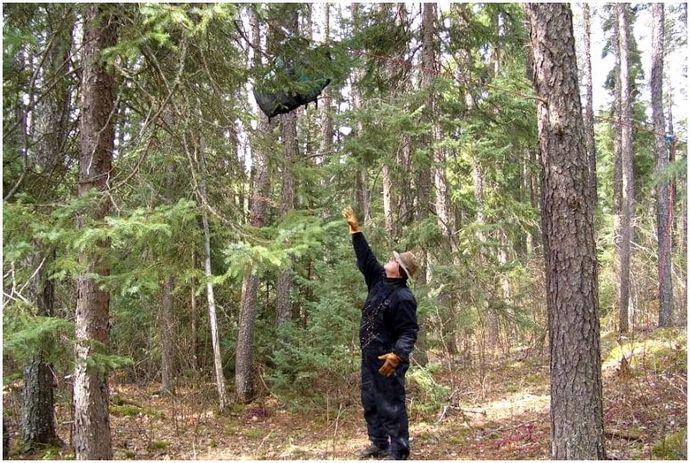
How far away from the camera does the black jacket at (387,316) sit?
485cm

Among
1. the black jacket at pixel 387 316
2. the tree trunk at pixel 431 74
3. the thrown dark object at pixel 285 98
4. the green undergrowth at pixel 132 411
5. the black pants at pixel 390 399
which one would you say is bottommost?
the green undergrowth at pixel 132 411

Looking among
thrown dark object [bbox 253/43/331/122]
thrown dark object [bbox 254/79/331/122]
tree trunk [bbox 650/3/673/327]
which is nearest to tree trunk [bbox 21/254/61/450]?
thrown dark object [bbox 254/79/331/122]

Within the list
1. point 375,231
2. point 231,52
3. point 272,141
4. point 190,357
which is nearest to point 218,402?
point 190,357

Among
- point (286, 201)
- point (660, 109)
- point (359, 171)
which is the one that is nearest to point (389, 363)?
point (359, 171)

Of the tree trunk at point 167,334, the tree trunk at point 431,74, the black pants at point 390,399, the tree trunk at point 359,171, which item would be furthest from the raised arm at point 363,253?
the tree trunk at point 167,334

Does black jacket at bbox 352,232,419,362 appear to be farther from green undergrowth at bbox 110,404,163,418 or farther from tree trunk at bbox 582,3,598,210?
tree trunk at bbox 582,3,598,210

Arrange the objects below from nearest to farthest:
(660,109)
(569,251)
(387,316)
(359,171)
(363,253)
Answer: (569,251) → (387,316) → (363,253) → (359,171) → (660,109)

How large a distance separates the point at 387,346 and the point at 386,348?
21mm

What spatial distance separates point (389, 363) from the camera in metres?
4.67

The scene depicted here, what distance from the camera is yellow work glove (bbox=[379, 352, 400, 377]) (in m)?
4.66

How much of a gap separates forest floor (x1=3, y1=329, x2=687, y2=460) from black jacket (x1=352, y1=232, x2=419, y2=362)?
1200mm

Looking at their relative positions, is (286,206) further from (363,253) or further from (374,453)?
(374,453)

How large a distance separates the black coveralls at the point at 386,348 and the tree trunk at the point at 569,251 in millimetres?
1337

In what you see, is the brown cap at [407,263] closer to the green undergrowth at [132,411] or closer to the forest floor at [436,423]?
the forest floor at [436,423]
